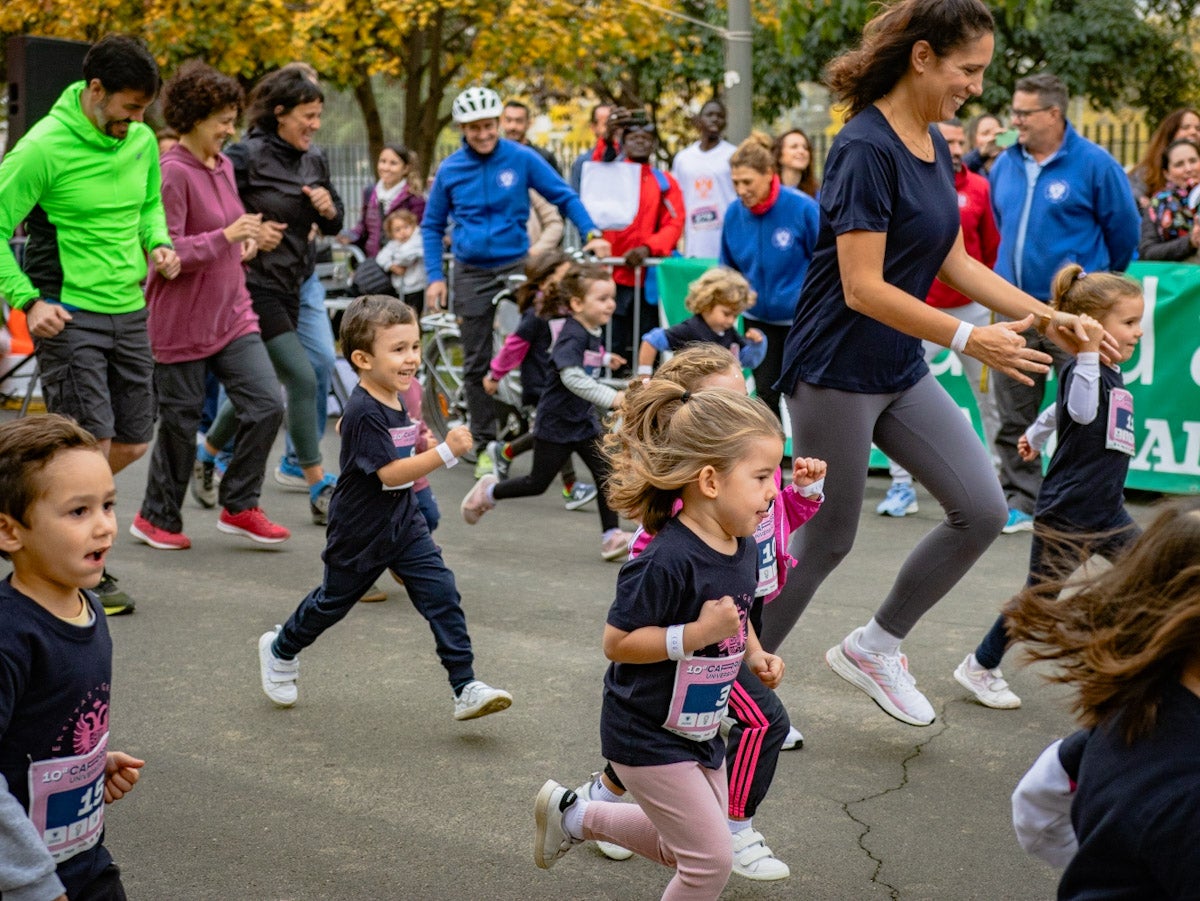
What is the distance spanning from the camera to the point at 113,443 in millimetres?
6215

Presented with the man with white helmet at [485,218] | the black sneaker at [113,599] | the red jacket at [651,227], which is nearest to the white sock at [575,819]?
the black sneaker at [113,599]

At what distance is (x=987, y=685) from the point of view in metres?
5.04

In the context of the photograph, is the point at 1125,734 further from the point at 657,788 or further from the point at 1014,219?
the point at 1014,219

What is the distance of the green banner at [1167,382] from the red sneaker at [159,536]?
15.4 ft

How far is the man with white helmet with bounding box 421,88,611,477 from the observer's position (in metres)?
9.25

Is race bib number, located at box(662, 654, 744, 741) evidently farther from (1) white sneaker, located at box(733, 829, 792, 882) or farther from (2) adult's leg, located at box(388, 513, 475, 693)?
(2) adult's leg, located at box(388, 513, 475, 693)

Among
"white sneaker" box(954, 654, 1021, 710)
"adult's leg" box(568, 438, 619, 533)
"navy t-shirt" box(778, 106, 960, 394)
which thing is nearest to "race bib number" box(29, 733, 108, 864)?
"navy t-shirt" box(778, 106, 960, 394)

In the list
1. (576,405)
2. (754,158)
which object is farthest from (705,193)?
(576,405)

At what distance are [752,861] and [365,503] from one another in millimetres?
1796

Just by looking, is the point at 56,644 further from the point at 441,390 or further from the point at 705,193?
the point at 705,193

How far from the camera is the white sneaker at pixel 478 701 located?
4.62 meters

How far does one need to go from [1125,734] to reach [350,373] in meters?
8.11

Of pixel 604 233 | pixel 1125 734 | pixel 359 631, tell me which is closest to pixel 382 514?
pixel 359 631

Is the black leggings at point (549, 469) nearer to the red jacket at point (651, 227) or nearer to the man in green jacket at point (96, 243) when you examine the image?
the man in green jacket at point (96, 243)
